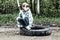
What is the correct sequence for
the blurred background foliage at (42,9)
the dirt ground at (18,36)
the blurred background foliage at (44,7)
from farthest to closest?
the blurred background foliage at (44,7) → the blurred background foliage at (42,9) → the dirt ground at (18,36)

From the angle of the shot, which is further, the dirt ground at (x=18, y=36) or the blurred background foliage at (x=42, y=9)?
the blurred background foliage at (x=42, y=9)

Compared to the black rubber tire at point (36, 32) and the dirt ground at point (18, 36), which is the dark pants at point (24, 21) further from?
the dirt ground at point (18, 36)

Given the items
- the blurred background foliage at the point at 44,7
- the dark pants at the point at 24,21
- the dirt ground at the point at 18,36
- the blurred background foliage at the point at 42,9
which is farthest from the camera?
the blurred background foliage at the point at 44,7

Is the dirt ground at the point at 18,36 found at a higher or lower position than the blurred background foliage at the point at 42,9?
lower

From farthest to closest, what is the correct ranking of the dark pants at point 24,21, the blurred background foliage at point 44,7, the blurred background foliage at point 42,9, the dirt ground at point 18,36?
the blurred background foliage at point 44,7
the blurred background foliage at point 42,9
the dark pants at point 24,21
the dirt ground at point 18,36

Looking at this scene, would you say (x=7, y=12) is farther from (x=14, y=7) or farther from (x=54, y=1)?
(x=54, y=1)

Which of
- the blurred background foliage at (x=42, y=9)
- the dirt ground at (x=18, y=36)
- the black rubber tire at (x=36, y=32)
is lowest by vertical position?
the dirt ground at (x=18, y=36)

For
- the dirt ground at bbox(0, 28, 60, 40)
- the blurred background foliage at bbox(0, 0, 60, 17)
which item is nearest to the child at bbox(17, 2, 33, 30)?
the dirt ground at bbox(0, 28, 60, 40)

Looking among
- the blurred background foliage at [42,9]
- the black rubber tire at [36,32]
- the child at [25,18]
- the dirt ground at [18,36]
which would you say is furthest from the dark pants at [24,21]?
the blurred background foliage at [42,9]

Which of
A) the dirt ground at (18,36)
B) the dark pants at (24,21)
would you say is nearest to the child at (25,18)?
the dark pants at (24,21)

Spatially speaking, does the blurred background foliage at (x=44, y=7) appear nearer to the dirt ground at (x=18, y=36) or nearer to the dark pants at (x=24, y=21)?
the dirt ground at (x=18, y=36)

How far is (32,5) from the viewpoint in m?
11.7

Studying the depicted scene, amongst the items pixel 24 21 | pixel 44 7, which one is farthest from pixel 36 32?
pixel 44 7

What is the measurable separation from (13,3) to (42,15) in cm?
161
